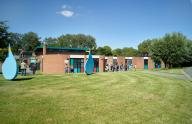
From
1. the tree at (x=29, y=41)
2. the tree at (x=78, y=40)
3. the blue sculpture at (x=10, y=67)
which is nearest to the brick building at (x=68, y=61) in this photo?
the blue sculpture at (x=10, y=67)

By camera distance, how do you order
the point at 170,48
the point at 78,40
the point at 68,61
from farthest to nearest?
the point at 78,40 < the point at 170,48 < the point at 68,61

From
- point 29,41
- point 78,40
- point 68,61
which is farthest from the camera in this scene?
point 78,40

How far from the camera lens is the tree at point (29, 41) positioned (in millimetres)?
87244

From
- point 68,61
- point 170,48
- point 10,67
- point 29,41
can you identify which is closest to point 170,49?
point 170,48

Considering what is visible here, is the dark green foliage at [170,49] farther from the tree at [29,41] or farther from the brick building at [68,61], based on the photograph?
the tree at [29,41]

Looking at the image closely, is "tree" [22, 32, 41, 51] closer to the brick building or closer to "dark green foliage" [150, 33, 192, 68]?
the brick building

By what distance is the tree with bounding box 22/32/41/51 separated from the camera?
87.2m

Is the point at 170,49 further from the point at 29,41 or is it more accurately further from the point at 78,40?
the point at 29,41


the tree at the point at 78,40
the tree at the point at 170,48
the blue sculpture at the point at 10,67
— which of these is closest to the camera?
the blue sculpture at the point at 10,67

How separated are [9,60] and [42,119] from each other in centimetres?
1242

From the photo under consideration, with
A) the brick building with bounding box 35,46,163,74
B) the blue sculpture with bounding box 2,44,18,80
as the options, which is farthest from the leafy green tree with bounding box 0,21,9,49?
the blue sculpture with bounding box 2,44,18,80

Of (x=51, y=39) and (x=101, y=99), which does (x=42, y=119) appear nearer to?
(x=101, y=99)

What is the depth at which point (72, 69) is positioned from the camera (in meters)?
33.7

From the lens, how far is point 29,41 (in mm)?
87875
